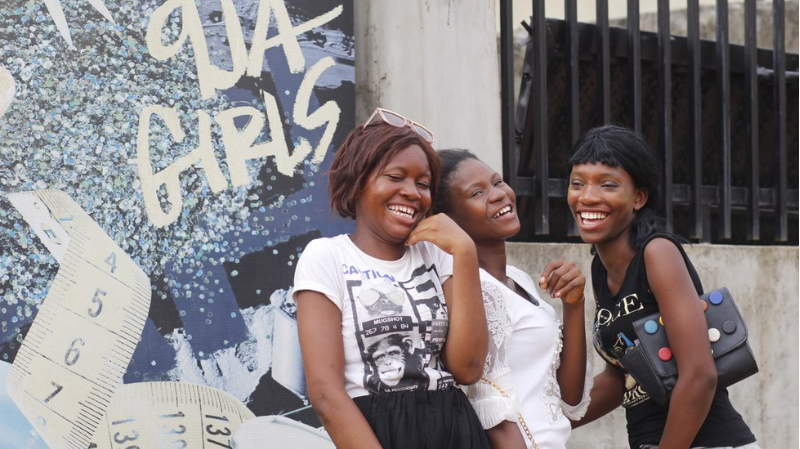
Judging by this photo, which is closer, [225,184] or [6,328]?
[6,328]

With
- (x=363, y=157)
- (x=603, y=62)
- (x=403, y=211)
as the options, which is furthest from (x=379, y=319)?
(x=603, y=62)

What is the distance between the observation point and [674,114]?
18.1 ft

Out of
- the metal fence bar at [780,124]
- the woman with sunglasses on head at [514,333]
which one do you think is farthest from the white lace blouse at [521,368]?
the metal fence bar at [780,124]

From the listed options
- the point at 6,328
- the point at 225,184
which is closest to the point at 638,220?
the point at 225,184

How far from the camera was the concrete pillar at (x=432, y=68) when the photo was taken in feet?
14.1

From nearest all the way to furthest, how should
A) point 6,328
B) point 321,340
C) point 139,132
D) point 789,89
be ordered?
point 321,340 < point 6,328 < point 139,132 < point 789,89

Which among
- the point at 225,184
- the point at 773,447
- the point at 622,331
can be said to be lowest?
the point at 773,447

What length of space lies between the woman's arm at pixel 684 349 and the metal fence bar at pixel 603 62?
2.08 metres

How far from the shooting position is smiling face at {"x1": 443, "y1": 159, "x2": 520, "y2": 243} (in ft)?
9.92

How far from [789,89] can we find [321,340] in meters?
4.39

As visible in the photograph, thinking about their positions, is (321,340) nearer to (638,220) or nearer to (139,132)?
(638,220)

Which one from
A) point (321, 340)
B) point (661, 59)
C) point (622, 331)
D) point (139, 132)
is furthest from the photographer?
point (661, 59)

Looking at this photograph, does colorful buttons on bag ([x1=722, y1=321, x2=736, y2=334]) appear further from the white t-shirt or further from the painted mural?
the painted mural

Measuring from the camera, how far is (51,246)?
3.58m
